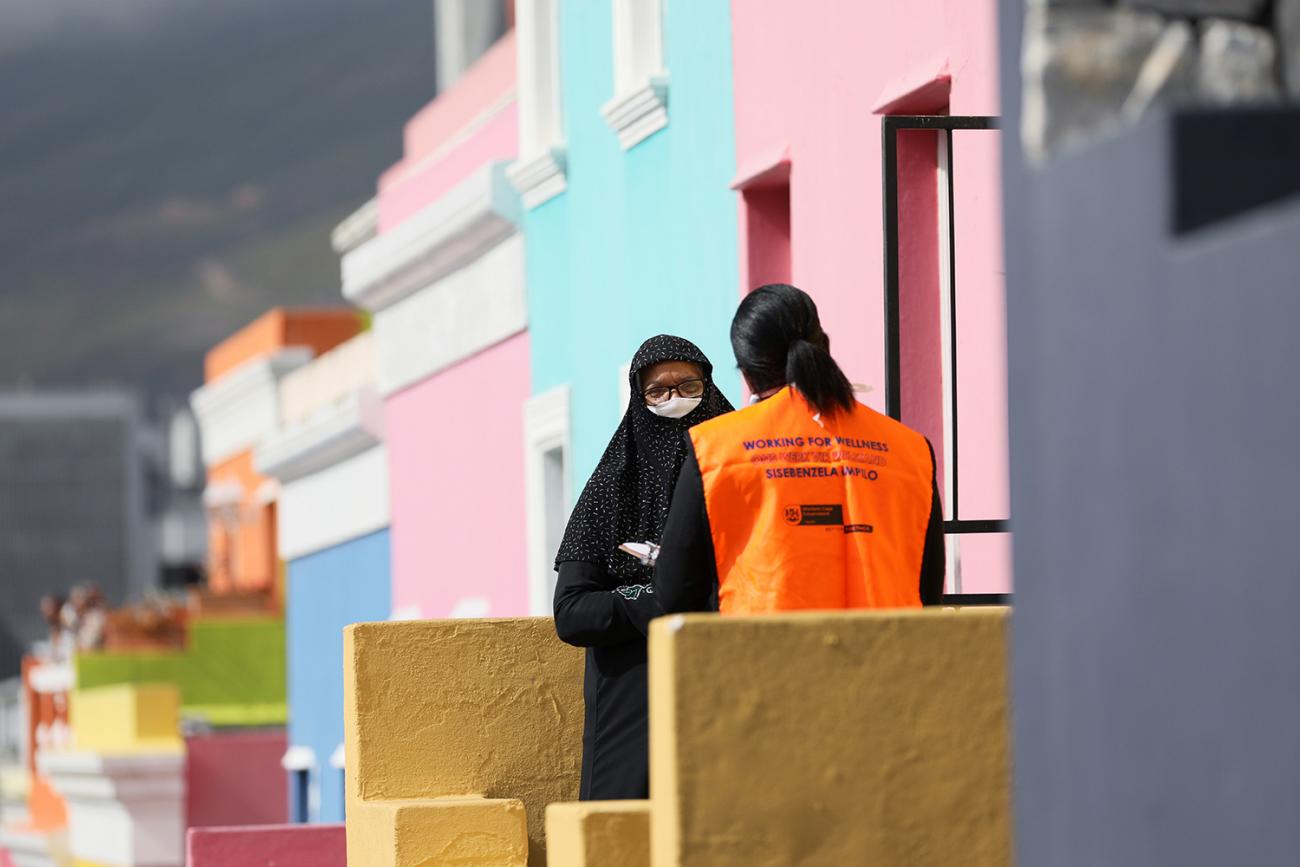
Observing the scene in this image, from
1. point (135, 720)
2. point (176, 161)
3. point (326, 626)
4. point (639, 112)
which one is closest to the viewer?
point (639, 112)

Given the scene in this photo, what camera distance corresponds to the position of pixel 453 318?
16891 mm

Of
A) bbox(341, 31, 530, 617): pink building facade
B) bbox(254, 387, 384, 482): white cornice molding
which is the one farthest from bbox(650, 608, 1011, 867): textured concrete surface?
bbox(254, 387, 384, 482): white cornice molding

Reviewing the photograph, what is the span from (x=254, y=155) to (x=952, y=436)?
141666 mm

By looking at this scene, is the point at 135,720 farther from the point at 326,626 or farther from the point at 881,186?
the point at 881,186

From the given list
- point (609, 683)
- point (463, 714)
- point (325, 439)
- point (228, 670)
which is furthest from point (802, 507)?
point (228, 670)

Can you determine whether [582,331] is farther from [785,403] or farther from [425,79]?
[425,79]

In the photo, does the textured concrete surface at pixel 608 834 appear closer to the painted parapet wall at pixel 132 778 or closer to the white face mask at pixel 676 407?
the white face mask at pixel 676 407

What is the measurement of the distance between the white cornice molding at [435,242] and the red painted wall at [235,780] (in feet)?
28.1

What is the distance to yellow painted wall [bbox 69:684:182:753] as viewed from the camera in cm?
2577

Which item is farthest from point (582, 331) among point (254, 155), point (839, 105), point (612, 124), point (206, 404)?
point (254, 155)

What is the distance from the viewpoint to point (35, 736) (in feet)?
109

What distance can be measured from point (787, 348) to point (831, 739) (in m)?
0.94

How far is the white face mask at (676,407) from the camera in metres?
6.43

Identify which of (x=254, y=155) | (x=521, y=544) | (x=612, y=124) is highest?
(x=254, y=155)
